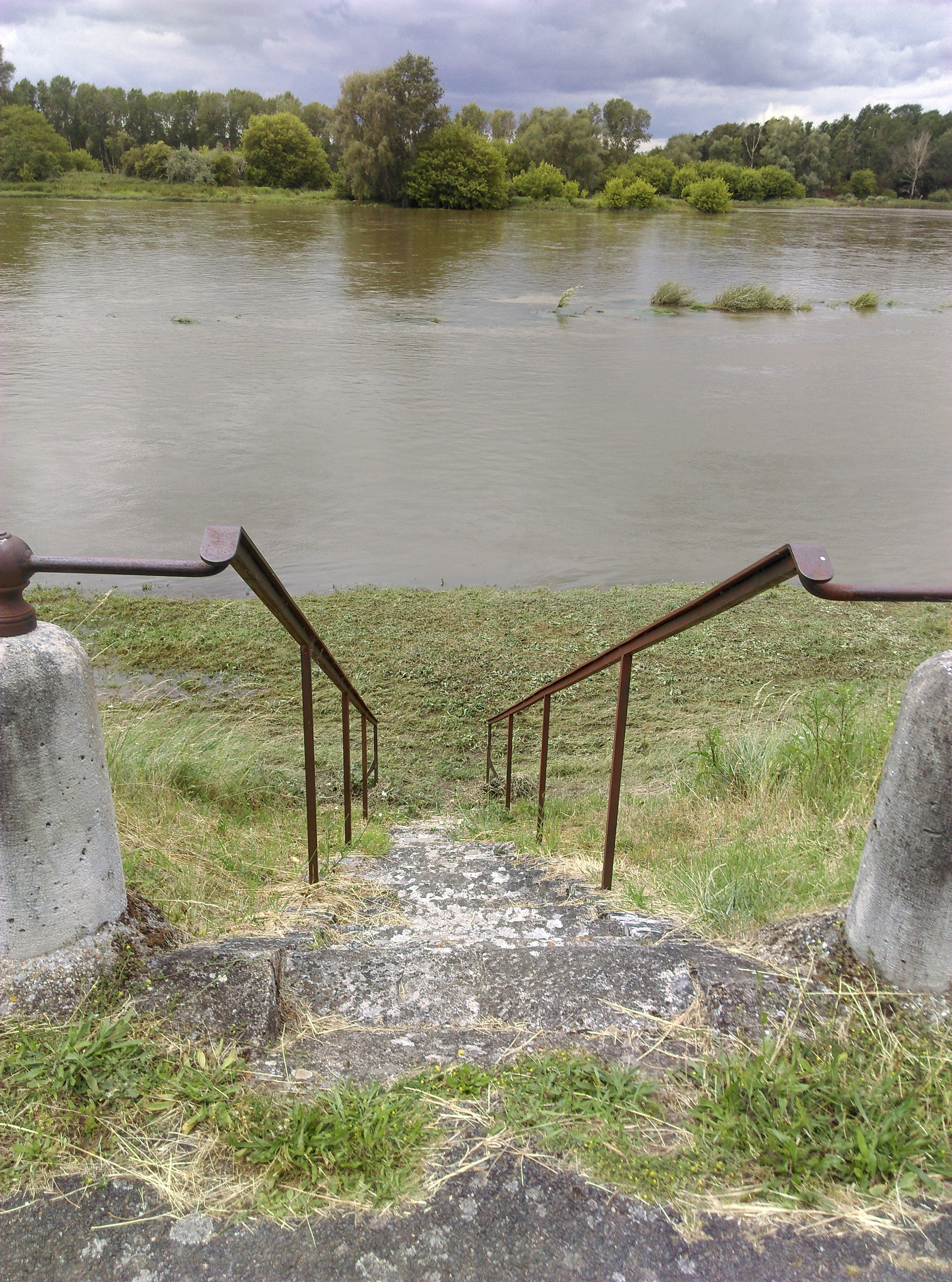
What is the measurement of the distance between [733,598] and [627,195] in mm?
68305

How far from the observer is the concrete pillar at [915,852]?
5.11 feet

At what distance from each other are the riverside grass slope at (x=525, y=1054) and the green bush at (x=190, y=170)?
71.0m

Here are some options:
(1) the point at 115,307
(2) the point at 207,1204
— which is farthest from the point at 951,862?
(1) the point at 115,307

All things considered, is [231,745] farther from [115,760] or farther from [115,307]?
[115,307]

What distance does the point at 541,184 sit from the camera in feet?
210

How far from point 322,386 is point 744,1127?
735 inches

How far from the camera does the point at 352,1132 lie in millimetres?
1422

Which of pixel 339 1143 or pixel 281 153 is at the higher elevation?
pixel 281 153

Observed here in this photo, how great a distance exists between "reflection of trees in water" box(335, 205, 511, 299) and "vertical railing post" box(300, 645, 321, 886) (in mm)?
29234

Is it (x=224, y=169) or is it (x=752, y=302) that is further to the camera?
(x=224, y=169)

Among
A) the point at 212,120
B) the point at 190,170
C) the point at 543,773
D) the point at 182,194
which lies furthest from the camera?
the point at 212,120

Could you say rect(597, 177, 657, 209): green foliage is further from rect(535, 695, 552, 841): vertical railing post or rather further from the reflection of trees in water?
rect(535, 695, 552, 841): vertical railing post

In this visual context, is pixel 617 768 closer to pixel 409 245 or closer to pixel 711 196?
pixel 409 245

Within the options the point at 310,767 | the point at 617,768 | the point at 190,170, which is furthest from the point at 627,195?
the point at 310,767
